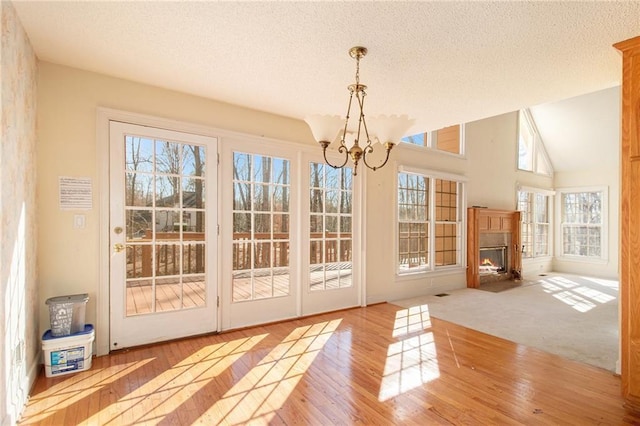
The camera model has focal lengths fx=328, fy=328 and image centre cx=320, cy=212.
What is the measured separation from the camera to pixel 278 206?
3.89m

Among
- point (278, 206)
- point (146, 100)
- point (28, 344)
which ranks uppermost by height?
point (146, 100)

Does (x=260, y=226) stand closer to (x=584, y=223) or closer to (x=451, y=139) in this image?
(x=451, y=139)

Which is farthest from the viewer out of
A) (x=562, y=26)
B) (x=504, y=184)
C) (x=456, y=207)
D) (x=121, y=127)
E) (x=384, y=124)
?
Answer: (x=504, y=184)

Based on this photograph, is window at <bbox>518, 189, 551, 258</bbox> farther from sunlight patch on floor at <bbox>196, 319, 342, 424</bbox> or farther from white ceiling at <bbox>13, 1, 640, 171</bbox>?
sunlight patch on floor at <bbox>196, 319, 342, 424</bbox>

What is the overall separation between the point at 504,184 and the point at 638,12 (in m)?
5.68

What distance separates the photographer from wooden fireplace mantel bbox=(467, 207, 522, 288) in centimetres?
616

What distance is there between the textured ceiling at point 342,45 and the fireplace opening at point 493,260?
417 centimetres

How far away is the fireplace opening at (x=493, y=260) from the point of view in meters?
6.72

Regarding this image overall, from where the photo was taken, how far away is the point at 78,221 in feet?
9.16

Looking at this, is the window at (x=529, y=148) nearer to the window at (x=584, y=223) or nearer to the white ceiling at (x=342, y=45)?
the window at (x=584, y=223)

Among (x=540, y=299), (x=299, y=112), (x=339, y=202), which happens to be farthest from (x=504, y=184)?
(x=299, y=112)

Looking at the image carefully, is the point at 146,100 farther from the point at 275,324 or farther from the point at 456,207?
the point at 456,207

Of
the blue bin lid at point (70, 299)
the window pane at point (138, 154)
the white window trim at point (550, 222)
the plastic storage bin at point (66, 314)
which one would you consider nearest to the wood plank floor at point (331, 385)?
the plastic storage bin at point (66, 314)

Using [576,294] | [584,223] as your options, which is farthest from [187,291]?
[584,223]
